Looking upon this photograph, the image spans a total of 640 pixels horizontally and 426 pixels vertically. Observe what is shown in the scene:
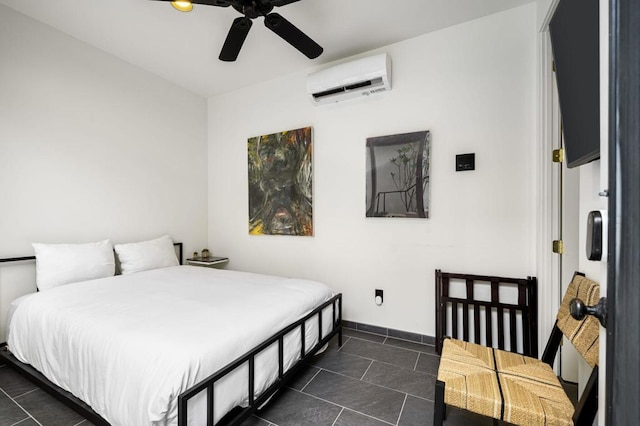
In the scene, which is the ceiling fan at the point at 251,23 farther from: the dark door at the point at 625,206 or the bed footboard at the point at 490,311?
the bed footboard at the point at 490,311

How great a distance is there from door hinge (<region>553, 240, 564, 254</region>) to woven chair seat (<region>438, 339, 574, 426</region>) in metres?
0.92

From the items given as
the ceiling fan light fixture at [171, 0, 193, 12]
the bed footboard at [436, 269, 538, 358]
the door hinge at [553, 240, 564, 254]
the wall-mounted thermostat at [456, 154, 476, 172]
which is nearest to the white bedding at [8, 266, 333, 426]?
the bed footboard at [436, 269, 538, 358]

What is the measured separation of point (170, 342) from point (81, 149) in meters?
2.41

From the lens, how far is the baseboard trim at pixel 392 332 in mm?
2549

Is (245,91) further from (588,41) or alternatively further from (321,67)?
(588,41)

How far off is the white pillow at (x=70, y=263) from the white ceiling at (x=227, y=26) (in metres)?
1.95

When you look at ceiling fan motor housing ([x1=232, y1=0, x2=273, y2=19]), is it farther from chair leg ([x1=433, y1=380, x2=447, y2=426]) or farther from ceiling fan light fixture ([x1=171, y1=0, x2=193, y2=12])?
chair leg ([x1=433, y1=380, x2=447, y2=426])

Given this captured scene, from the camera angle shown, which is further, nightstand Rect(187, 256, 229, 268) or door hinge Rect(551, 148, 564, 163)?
nightstand Rect(187, 256, 229, 268)

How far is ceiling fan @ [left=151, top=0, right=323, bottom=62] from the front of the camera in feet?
5.73

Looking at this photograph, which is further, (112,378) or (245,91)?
(245,91)

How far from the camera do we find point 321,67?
3.06 metres

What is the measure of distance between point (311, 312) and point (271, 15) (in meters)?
2.05

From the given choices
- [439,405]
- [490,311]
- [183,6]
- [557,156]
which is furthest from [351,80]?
[439,405]

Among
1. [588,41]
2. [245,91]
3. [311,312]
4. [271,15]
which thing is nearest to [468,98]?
[588,41]
